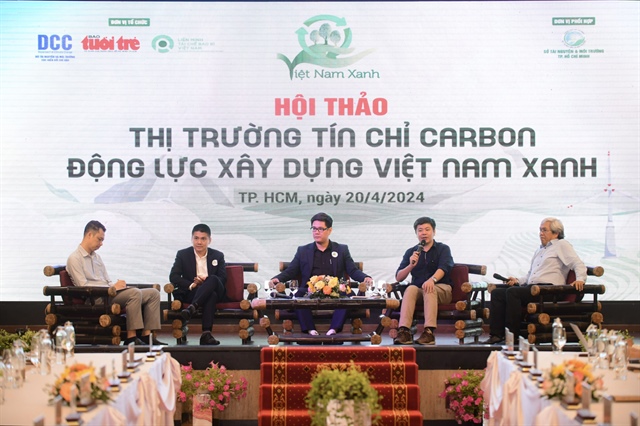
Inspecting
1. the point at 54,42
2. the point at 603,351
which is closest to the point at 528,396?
the point at 603,351

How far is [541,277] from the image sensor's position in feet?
26.6

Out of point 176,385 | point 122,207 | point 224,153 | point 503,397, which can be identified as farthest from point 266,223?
point 503,397

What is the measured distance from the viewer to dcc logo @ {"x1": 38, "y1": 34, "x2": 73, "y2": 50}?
9086 millimetres

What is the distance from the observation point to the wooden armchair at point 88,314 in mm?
7590

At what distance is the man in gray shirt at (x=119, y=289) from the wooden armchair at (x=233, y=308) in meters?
0.13

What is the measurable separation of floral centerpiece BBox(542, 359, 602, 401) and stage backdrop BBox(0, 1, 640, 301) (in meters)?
4.23

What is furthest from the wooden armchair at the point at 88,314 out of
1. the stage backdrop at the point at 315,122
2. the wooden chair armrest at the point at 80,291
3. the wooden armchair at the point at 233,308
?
the stage backdrop at the point at 315,122

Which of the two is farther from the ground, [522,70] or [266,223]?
[522,70]

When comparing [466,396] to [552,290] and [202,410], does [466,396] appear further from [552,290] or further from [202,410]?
[202,410]

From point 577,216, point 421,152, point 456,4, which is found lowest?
point 577,216

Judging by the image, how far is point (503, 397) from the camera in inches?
232

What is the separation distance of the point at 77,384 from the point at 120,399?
45 cm

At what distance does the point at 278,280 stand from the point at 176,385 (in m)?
1.70

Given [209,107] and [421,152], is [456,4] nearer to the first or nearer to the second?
[421,152]
